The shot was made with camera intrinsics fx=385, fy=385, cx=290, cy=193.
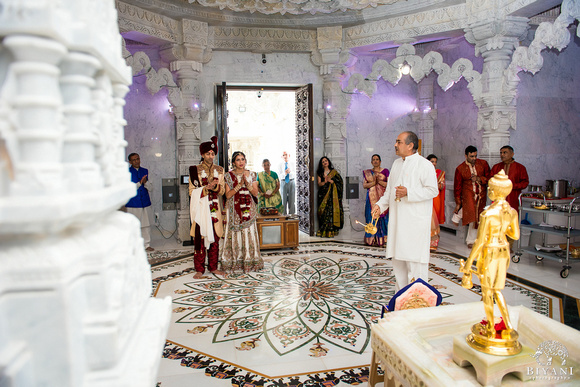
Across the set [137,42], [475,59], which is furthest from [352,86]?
[137,42]

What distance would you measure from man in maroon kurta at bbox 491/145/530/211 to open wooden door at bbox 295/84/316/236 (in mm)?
3185

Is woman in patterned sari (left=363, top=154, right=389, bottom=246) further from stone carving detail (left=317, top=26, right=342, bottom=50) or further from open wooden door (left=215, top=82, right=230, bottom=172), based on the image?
open wooden door (left=215, top=82, right=230, bottom=172)

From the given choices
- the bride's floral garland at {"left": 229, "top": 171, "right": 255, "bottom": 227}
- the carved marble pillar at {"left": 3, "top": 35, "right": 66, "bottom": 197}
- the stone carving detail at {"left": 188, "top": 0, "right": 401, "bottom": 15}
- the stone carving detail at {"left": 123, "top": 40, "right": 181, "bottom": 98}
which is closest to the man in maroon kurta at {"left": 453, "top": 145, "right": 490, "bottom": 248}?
the stone carving detail at {"left": 188, "top": 0, "right": 401, "bottom": 15}

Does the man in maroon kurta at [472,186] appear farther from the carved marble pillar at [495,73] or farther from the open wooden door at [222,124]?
the open wooden door at [222,124]

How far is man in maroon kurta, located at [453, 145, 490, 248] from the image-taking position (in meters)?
6.39

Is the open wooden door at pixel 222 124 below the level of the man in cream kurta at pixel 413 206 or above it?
above

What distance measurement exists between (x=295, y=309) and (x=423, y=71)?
4624 millimetres

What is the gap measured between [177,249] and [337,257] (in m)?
2.76

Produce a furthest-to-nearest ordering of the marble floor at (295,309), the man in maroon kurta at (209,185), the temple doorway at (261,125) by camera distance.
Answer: the temple doorway at (261,125) < the man in maroon kurta at (209,185) < the marble floor at (295,309)

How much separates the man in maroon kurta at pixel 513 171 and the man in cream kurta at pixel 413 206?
3.31 metres

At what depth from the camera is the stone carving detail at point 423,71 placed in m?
6.13

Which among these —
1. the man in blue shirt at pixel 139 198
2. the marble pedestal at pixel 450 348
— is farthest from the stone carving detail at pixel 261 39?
the marble pedestal at pixel 450 348

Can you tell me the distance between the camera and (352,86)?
7.18 m

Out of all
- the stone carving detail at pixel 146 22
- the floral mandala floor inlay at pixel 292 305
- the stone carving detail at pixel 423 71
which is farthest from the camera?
the stone carving detail at pixel 423 71
